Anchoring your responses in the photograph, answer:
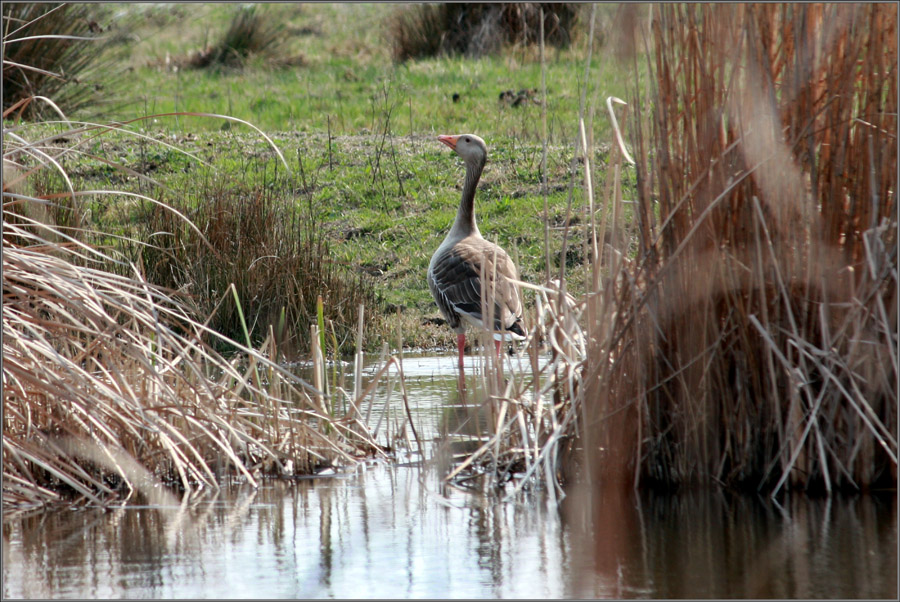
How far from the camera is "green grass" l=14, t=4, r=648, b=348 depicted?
9.23 m

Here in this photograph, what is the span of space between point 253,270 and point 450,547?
442cm

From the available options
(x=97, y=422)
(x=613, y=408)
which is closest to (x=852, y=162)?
(x=613, y=408)

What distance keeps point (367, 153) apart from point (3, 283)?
24.0 feet

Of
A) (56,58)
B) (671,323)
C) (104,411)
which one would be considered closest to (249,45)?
(56,58)

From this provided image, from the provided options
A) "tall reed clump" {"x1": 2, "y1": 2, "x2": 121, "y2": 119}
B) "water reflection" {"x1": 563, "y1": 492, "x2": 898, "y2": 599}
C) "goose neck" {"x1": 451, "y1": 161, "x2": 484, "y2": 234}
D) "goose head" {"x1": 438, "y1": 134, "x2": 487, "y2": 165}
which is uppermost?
"tall reed clump" {"x1": 2, "y1": 2, "x2": 121, "y2": 119}

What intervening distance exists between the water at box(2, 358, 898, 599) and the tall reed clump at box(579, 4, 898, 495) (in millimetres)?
195

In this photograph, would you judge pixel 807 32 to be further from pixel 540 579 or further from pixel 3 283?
pixel 3 283

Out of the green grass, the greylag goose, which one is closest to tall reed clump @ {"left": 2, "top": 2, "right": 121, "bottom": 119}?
the green grass

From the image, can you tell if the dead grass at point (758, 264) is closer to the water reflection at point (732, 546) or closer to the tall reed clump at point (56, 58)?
the water reflection at point (732, 546)

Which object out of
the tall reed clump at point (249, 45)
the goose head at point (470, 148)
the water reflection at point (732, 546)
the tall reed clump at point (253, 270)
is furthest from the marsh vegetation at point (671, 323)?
the tall reed clump at point (249, 45)

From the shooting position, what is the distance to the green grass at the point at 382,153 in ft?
30.3

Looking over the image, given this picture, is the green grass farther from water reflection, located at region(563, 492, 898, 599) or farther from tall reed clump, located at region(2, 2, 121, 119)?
water reflection, located at region(563, 492, 898, 599)

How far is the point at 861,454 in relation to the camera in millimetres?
3779

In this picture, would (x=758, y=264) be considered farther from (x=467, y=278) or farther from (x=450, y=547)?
(x=467, y=278)
